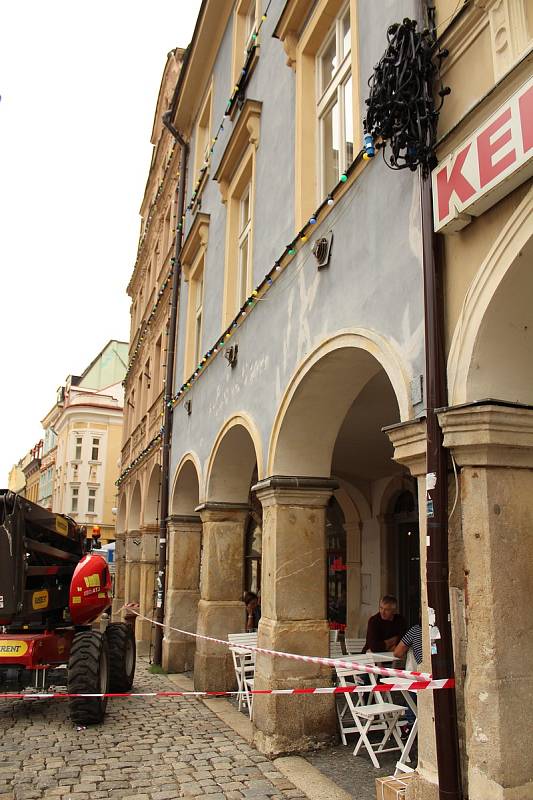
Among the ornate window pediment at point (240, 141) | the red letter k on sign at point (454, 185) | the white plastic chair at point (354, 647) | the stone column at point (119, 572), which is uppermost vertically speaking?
the ornate window pediment at point (240, 141)

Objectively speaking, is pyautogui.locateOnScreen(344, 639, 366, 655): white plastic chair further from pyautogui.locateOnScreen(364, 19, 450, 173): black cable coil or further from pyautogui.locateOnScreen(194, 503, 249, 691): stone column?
pyautogui.locateOnScreen(364, 19, 450, 173): black cable coil

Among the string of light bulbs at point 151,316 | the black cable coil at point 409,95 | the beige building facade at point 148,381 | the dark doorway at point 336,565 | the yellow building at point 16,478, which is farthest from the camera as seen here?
the yellow building at point 16,478

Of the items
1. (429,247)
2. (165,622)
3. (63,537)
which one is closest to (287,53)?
(429,247)

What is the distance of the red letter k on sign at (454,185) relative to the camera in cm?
398

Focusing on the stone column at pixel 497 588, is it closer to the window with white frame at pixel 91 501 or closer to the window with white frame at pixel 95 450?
the window with white frame at pixel 91 501

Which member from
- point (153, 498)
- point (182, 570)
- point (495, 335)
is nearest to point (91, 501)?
point (153, 498)

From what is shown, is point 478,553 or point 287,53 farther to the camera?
point 287,53

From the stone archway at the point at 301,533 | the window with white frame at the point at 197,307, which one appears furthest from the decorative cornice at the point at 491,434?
the window with white frame at the point at 197,307

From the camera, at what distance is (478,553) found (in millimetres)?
3771

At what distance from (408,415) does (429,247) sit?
1.07 metres

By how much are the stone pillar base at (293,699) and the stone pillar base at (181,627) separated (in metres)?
5.39

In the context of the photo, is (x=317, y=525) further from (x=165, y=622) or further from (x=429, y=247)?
(x=165, y=622)

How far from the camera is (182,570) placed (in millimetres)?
12523

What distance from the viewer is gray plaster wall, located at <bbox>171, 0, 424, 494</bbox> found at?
4977mm
